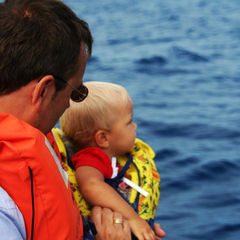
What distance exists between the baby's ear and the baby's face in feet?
0.12

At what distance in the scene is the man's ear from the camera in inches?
87.2

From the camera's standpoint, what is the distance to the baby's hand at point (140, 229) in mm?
3055

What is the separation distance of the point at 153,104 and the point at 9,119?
690 centimetres

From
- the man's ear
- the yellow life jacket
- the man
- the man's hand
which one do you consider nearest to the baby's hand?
the man's hand

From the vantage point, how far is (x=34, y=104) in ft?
7.39

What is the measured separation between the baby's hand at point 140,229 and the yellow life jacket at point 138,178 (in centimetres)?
22

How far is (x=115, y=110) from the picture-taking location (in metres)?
3.51

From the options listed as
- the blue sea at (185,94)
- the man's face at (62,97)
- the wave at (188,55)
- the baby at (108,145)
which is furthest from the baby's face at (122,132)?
the wave at (188,55)

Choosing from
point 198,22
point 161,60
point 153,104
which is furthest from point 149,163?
point 198,22

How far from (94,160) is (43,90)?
1.20 m

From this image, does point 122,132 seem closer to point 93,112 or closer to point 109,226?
point 93,112

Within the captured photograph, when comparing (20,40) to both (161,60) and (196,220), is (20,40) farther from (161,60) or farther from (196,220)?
(161,60)

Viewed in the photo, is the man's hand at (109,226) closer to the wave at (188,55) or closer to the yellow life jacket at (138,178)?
the yellow life jacket at (138,178)

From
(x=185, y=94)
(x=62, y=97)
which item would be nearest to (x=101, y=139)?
(x=62, y=97)
